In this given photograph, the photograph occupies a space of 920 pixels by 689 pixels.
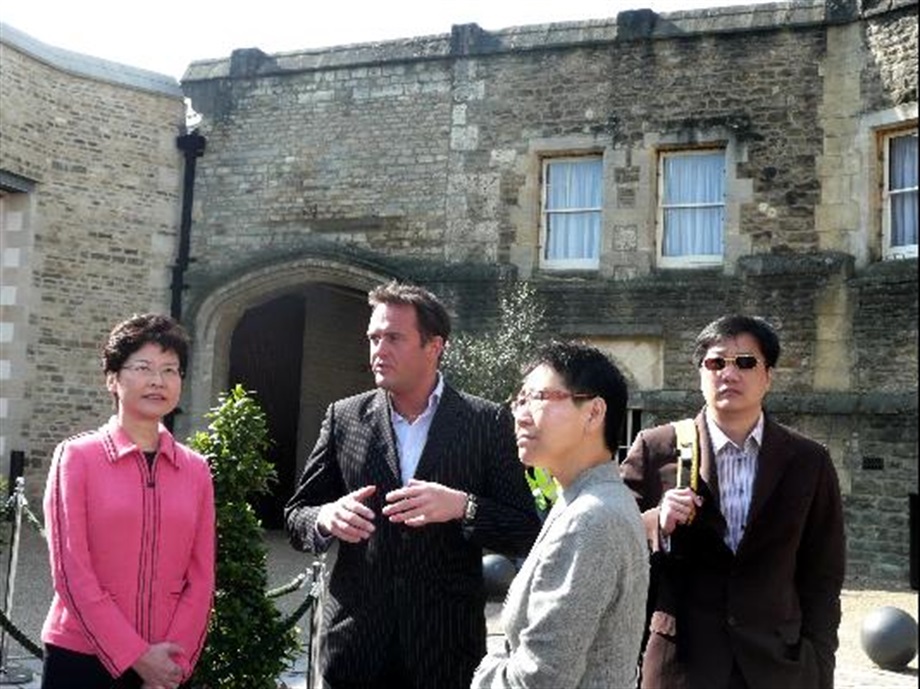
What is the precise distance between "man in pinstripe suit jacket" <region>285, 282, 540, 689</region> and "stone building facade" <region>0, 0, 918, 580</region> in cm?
869

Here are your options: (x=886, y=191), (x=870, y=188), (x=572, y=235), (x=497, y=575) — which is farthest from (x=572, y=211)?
(x=497, y=575)

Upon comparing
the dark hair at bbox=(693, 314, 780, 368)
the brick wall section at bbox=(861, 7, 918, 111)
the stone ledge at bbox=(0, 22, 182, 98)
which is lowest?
the dark hair at bbox=(693, 314, 780, 368)

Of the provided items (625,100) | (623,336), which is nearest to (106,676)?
(623,336)

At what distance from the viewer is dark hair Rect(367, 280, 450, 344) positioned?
127 inches

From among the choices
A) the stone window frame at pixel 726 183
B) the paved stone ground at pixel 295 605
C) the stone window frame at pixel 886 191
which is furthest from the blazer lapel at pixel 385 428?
the stone window frame at pixel 886 191

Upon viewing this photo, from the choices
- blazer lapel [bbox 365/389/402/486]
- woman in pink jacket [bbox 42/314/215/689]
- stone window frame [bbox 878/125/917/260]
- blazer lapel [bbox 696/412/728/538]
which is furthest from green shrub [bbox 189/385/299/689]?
stone window frame [bbox 878/125/917/260]

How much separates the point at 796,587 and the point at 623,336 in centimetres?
983

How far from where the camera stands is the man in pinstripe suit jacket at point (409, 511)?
2959 mm

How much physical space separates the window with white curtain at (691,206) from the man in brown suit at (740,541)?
32.3ft

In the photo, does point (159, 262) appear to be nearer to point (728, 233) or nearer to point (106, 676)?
point (728, 233)

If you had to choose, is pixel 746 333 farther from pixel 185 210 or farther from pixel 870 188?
pixel 185 210

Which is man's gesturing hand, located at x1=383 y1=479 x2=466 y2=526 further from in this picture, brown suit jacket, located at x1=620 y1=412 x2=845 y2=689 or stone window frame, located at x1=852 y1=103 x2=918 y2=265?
stone window frame, located at x1=852 y1=103 x2=918 y2=265

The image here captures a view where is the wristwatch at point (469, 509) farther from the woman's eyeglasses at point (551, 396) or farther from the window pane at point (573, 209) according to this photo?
Result: the window pane at point (573, 209)

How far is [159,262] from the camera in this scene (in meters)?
14.9
